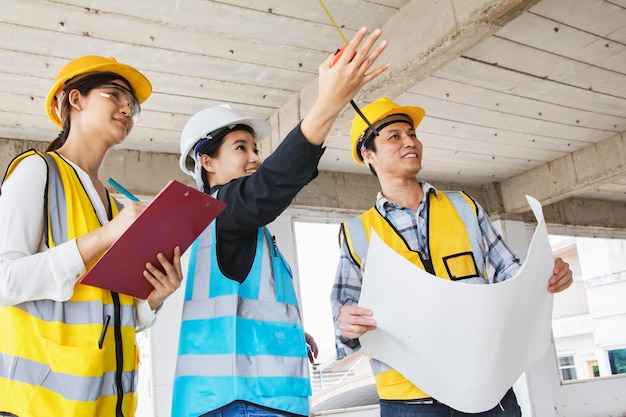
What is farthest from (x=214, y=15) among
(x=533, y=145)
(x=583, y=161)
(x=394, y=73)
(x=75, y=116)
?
(x=583, y=161)

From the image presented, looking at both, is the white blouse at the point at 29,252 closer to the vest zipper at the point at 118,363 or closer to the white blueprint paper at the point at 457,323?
the vest zipper at the point at 118,363

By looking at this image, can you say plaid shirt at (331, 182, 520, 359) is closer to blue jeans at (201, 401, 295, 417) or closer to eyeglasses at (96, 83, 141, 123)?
blue jeans at (201, 401, 295, 417)

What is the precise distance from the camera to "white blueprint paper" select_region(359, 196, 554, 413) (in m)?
1.58

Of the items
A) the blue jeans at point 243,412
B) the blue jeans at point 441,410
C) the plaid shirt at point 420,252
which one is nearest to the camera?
the blue jeans at point 243,412

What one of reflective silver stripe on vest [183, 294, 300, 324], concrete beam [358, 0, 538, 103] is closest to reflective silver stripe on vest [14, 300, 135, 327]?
reflective silver stripe on vest [183, 294, 300, 324]

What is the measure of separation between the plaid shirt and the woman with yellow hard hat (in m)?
0.77

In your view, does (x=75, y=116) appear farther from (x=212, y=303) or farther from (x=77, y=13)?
(x=77, y=13)

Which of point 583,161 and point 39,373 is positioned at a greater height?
point 583,161

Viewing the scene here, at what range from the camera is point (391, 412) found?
188 cm

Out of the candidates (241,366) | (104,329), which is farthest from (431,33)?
(104,329)

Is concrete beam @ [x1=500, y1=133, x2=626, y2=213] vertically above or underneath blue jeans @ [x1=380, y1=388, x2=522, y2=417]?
above

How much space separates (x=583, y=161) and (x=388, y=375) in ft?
18.6

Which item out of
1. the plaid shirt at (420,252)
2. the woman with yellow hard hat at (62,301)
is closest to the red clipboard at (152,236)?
the woman with yellow hard hat at (62,301)

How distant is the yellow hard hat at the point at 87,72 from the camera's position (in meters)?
1.61
